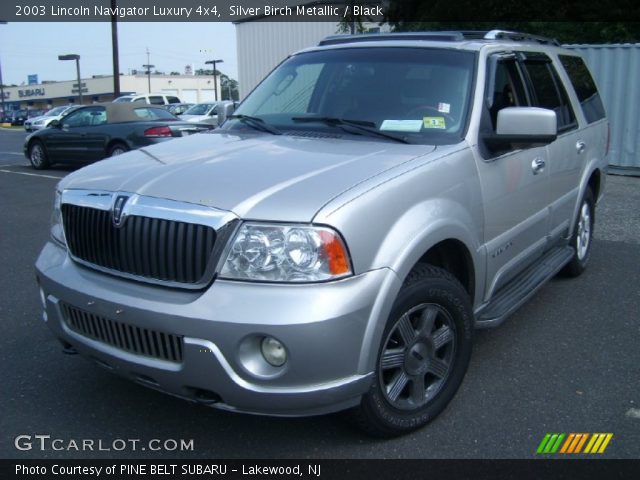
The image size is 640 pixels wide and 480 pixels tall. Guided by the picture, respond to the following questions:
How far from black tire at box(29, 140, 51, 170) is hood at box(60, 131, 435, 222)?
459 inches

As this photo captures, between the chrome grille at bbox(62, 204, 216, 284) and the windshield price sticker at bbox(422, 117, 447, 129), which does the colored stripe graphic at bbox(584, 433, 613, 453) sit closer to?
the windshield price sticker at bbox(422, 117, 447, 129)

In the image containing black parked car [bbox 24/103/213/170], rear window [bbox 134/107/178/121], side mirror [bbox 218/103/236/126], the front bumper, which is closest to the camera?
the front bumper

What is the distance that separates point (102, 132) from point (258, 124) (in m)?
9.71

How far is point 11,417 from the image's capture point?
10.6 ft

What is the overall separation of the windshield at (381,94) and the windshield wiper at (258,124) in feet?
0.13

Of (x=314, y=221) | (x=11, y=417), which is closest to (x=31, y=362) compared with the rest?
(x=11, y=417)

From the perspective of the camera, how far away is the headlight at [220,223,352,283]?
2529 millimetres

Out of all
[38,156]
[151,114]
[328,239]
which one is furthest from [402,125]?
[38,156]

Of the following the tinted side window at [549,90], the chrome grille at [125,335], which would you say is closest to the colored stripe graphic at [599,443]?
the chrome grille at [125,335]

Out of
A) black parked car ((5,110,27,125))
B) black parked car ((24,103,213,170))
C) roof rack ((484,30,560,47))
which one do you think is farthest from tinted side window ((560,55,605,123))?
black parked car ((5,110,27,125))

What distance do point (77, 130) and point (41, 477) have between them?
11.7m

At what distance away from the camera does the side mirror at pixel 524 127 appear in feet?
11.1

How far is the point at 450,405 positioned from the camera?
11.0 feet

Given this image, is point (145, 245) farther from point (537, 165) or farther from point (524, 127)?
point (537, 165)
